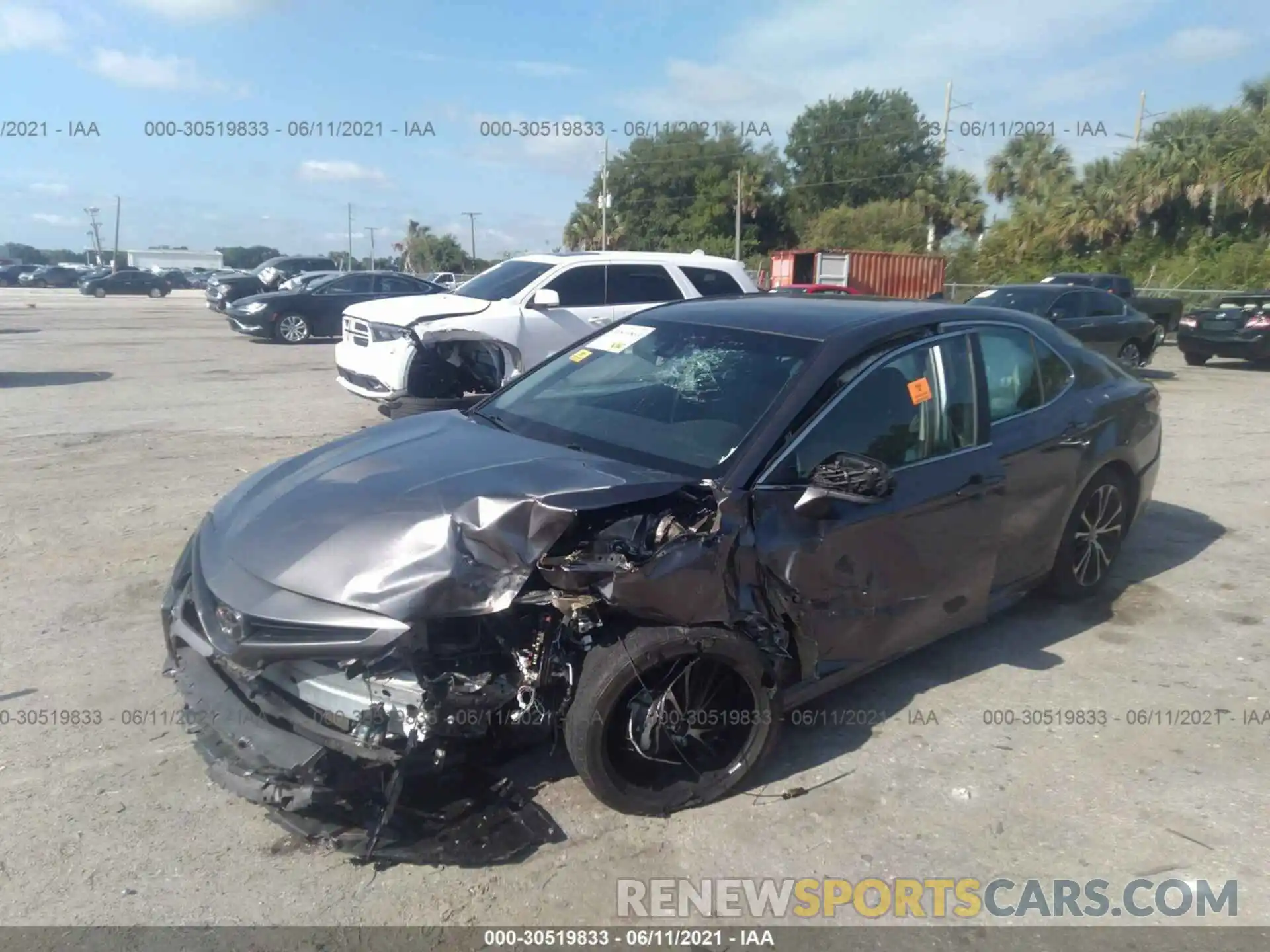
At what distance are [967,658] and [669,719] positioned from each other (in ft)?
6.46

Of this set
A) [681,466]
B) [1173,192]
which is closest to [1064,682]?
[681,466]

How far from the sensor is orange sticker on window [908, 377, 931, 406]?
4191 millimetres

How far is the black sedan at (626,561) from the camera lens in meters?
3.14

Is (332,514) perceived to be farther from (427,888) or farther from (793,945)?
(793,945)

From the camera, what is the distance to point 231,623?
10.6ft

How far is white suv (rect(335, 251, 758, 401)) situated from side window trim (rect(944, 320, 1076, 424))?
3.50 m

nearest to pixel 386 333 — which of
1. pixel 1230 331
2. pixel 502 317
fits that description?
pixel 502 317

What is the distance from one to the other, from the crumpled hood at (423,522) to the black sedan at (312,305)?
1619 centimetres

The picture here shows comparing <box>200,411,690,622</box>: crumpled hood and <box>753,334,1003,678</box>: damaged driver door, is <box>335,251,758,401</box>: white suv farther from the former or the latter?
<box>200,411,690,622</box>: crumpled hood

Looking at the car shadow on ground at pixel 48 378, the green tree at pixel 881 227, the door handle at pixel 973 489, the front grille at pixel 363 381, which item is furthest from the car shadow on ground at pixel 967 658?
the green tree at pixel 881 227

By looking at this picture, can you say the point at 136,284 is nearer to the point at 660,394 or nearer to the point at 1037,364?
the point at 660,394

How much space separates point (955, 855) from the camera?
329 cm

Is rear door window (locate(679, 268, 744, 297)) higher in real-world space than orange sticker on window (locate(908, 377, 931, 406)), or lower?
higher

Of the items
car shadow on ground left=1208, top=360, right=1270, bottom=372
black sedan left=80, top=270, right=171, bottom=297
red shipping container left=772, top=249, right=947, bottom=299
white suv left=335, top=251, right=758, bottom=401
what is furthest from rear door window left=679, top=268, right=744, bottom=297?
black sedan left=80, top=270, right=171, bottom=297
